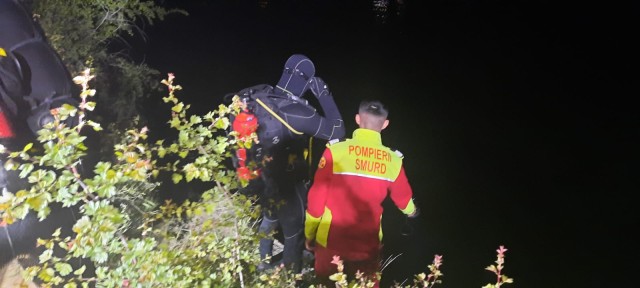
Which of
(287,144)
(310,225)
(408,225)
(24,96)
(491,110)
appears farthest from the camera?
(491,110)

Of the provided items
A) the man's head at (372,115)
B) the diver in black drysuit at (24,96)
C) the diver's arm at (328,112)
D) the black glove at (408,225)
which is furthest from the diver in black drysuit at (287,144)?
the diver in black drysuit at (24,96)

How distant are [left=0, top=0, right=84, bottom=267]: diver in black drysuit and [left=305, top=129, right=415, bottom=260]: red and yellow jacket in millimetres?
1250

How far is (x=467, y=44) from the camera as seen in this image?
127 inches

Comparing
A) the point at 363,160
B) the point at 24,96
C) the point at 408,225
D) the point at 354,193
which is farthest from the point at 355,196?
the point at 24,96

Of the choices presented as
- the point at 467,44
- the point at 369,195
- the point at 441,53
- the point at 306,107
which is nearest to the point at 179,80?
the point at 306,107

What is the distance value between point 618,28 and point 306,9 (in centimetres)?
244

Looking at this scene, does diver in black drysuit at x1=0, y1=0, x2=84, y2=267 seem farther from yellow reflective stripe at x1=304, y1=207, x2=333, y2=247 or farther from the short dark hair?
the short dark hair

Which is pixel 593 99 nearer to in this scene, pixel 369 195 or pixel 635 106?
pixel 635 106

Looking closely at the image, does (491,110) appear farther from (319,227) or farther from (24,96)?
(24,96)

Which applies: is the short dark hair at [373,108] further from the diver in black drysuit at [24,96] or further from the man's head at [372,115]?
the diver in black drysuit at [24,96]

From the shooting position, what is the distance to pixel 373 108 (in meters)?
2.80

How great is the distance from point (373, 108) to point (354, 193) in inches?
20.0

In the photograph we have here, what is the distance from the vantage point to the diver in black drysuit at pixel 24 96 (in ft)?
6.35

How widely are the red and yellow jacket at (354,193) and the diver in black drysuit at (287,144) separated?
0.25ft
